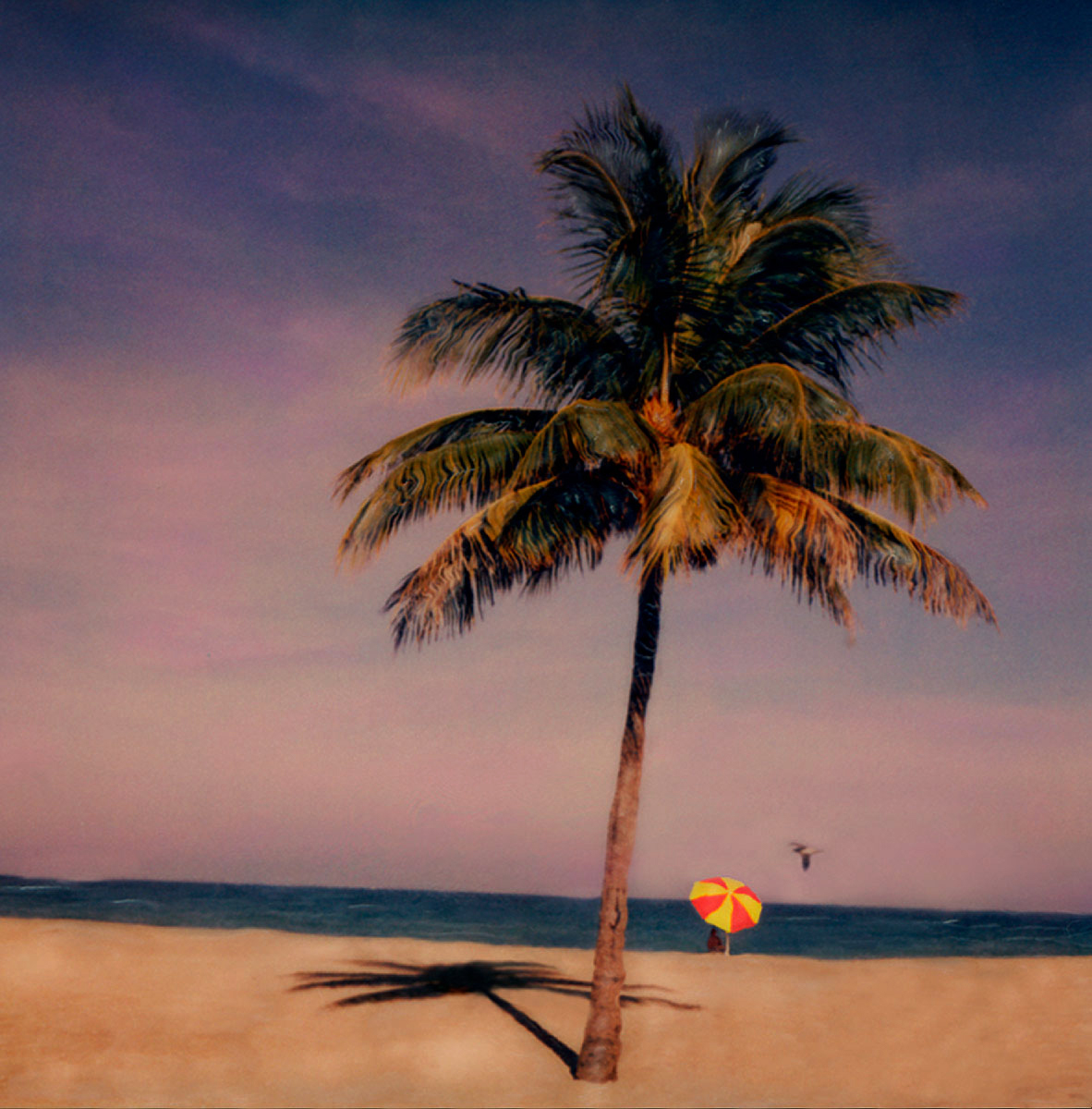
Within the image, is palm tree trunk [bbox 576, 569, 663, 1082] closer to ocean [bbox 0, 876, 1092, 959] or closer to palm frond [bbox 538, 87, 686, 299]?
palm frond [bbox 538, 87, 686, 299]

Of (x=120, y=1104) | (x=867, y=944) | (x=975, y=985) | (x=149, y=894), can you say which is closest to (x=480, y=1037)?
(x=120, y=1104)

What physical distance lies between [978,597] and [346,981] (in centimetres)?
973

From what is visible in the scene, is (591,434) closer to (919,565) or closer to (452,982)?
(919,565)

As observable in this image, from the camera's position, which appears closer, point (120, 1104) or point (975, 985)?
point (120, 1104)

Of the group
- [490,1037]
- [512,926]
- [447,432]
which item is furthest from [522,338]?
[512,926]

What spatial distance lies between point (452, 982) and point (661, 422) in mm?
8396

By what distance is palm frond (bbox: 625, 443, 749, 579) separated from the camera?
28.0 ft

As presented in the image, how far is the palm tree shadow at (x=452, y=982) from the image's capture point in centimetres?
1280

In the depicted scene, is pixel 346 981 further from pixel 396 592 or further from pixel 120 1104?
pixel 396 592

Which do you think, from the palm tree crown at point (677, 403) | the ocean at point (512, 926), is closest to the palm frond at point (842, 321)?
the palm tree crown at point (677, 403)

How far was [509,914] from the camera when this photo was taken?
86438 mm

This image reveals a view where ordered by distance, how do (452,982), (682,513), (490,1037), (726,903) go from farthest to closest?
1. (726,903)
2. (452,982)
3. (490,1037)
4. (682,513)

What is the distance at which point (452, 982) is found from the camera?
1391 cm

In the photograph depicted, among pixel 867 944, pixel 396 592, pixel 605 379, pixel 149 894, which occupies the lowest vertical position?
pixel 149 894
